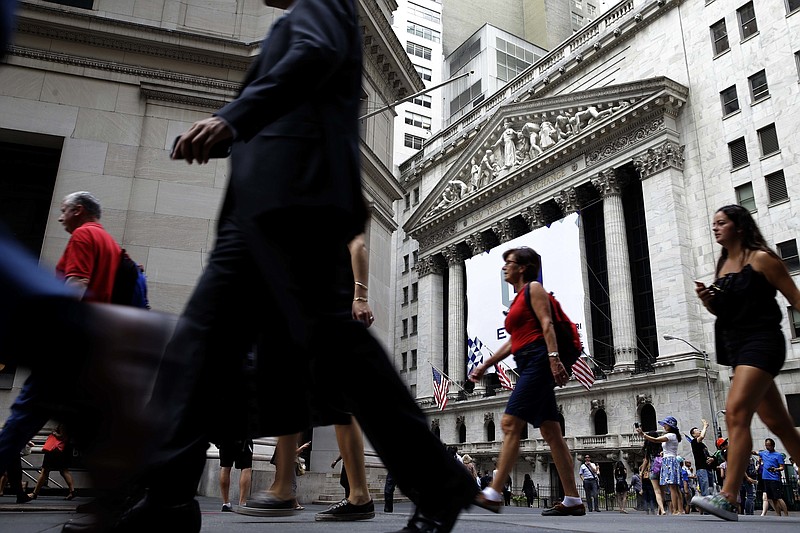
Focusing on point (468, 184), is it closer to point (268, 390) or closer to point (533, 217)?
point (533, 217)

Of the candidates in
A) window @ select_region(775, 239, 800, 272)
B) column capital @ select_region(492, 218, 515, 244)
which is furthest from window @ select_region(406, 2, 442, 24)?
window @ select_region(775, 239, 800, 272)

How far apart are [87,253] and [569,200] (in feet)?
127

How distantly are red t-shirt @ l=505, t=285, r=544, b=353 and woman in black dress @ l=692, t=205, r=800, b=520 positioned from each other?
1.35 m

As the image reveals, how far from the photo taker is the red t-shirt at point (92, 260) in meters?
4.66

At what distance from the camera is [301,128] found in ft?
7.94

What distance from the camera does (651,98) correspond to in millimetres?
35656

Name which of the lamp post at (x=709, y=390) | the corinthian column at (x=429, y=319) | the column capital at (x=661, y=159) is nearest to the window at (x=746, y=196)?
the column capital at (x=661, y=159)

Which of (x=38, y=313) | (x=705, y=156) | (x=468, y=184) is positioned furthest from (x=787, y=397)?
(x=38, y=313)

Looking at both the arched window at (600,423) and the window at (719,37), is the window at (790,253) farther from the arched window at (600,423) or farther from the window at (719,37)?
the arched window at (600,423)

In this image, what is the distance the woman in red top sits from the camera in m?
5.06

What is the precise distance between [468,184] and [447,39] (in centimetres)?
3233

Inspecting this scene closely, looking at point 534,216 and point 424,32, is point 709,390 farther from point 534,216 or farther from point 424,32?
point 424,32

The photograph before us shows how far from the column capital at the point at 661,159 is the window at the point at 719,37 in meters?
5.94

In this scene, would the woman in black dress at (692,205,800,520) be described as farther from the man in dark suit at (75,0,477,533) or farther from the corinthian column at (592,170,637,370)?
the corinthian column at (592,170,637,370)
